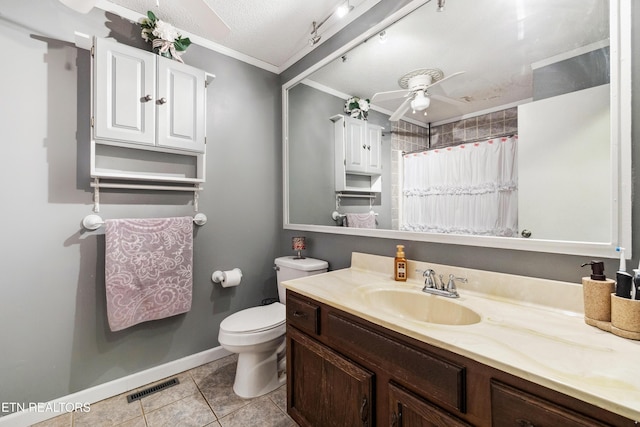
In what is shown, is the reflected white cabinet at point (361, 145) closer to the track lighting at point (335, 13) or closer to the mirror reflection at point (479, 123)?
the mirror reflection at point (479, 123)

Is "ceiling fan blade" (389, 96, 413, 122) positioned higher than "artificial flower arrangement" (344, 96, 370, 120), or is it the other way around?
"artificial flower arrangement" (344, 96, 370, 120)

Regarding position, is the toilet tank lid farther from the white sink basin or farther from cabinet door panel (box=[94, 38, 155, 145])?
cabinet door panel (box=[94, 38, 155, 145])

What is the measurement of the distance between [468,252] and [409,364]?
0.66m

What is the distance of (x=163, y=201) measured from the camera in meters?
1.92

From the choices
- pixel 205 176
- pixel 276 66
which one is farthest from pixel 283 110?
pixel 205 176

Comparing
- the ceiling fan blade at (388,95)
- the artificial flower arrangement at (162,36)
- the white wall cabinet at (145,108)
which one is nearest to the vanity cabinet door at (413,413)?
the ceiling fan blade at (388,95)

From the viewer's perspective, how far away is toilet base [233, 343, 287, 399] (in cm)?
172

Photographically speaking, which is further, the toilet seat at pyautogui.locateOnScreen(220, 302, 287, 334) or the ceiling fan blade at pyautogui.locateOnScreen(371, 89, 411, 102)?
the toilet seat at pyautogui.locateOnScreen(220, 302, 287, 334)

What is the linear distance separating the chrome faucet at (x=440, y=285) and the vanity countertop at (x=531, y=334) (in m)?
0.03

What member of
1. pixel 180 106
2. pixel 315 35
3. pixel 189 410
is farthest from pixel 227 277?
pixel 315 35

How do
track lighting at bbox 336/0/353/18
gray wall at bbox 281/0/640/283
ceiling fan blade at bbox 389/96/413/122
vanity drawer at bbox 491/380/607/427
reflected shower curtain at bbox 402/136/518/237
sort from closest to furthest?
vanity drawer at bbox 491/380/607/427
gray wall at bbox 281/0/640/283
reflected shower curtain at bbox 402/136/518/237
ceiling fan blade at bbox 389/96/413/122
track lighting at bbox 336/0/353/18

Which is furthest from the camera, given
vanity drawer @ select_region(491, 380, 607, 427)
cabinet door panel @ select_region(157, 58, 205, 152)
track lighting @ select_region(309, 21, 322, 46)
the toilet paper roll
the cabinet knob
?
the toilet paper roll

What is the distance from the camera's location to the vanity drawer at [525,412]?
578 mm

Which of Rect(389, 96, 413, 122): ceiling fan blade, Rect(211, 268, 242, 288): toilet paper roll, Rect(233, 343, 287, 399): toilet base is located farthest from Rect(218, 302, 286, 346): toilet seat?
Rect(389, 96, 413, 122): ceiling fan blade
